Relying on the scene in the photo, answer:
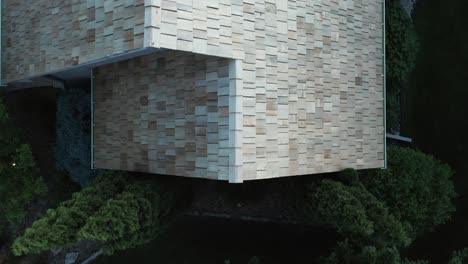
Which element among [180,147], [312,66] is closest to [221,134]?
[180,147]

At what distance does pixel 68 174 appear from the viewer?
547 inches

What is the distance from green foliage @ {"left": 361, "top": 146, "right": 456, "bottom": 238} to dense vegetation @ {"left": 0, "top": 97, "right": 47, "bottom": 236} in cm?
1038

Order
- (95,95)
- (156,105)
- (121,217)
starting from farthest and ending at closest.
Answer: (95,95), (156,105), (121,217)

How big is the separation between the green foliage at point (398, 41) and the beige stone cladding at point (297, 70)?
2.27 m

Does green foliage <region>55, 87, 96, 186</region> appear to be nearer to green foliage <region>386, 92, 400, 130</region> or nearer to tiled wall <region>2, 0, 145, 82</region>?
tiled wall <region>2, 0, 145, 82</region>

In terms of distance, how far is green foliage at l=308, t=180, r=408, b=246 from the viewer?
969 cm

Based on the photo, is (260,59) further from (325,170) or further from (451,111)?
(451,111)

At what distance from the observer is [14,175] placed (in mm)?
12125

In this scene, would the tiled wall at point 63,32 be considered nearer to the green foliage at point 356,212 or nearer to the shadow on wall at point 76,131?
the shadow on wall at point 76,131

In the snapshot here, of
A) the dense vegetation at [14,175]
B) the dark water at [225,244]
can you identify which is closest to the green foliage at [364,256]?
the dark water at [225,244]

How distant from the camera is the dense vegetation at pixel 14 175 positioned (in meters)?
11.9

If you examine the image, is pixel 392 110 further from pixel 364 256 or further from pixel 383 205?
pixel 364 256

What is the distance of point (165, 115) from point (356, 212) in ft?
17.5

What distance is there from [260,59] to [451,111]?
9796mm
